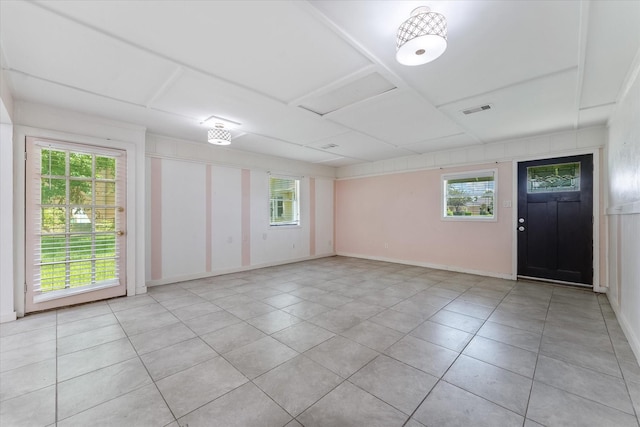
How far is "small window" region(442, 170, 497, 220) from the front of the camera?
17.6ft

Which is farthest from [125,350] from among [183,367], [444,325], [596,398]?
[596,398]

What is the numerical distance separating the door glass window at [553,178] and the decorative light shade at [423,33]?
4.36m

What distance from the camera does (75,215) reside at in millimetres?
3686

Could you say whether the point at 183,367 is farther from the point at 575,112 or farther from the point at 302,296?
the point at 575,112

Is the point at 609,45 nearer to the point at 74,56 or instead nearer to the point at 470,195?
the point at 470,195

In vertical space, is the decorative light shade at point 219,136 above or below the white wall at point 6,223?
above

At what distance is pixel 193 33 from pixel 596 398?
387 cm

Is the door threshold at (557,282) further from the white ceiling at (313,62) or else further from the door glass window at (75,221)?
the door glass window at (75,221)

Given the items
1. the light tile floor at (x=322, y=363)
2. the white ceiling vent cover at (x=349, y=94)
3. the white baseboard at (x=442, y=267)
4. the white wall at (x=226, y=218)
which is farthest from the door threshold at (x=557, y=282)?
the white wall at (x=226, y=218)

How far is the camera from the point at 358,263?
6.72m

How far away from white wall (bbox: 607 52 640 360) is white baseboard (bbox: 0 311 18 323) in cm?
634

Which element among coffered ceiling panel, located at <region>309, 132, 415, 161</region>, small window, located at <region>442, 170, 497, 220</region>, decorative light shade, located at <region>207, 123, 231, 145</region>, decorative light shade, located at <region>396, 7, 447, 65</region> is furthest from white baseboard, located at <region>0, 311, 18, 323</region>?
small window, located at <region>442, 170, 497, 220</region>

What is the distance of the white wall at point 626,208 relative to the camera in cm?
241

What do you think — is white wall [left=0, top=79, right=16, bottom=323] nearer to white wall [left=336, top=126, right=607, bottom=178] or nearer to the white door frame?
the white door frame
